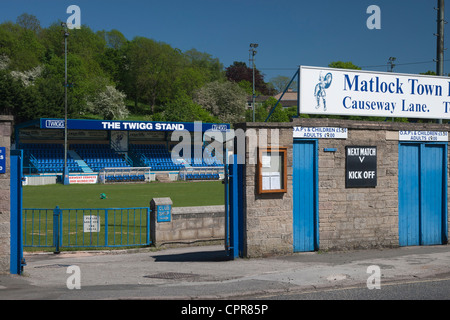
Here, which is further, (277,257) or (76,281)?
(277,257)

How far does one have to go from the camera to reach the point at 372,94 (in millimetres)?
13375

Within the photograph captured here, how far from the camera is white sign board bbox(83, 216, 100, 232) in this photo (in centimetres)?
1416

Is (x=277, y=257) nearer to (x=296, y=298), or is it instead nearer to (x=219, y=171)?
(x=296, y=298)

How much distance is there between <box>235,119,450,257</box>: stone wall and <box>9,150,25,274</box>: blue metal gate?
482cm

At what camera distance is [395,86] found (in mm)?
13633

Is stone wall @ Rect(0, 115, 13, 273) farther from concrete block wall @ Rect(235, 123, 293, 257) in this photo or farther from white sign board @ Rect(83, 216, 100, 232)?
concrete block wall @ Rect(235, 123, 293, 257)

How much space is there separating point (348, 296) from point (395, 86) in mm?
7486

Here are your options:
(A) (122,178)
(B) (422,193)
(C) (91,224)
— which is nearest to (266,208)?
(B) (422,193)

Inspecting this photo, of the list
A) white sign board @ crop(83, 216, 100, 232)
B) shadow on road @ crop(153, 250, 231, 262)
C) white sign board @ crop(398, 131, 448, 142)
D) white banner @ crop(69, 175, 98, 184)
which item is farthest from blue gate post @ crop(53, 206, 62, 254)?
white banner @ crop(69, 175, 98, 184)

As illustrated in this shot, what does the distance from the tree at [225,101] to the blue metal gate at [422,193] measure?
7453 centimetres

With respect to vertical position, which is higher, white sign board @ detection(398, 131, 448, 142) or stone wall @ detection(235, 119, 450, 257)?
white sign board @ detection(398, 131, 448, 142)

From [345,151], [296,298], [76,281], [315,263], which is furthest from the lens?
[345,151]

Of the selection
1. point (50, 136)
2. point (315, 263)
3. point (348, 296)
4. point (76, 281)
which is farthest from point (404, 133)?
point (50, 136)

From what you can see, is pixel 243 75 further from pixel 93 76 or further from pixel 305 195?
pixel 305 195
